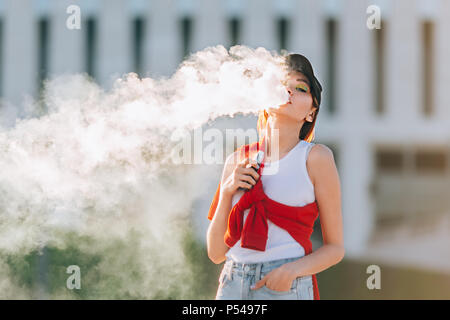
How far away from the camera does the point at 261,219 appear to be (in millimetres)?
2299

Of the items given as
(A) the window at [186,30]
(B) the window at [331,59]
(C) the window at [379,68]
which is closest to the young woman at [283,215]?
(A) the window at [186,30]

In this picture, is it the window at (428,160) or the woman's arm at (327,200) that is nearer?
the woman's arm at (327,200)

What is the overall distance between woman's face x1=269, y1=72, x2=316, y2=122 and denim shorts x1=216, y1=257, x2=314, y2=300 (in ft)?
2.28

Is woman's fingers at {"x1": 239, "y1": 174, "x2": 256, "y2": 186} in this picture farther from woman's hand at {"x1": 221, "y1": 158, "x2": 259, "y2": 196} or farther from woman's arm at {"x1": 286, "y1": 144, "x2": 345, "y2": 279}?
woman's arm at {"x1": 286, "y1": 144, "x2": 345, "y2": 279}

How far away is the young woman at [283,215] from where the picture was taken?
2299 mm

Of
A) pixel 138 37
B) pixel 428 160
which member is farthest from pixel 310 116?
pixel 428 160

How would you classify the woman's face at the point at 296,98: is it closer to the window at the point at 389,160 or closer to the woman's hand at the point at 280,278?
the woman's hand at the point at 280,278

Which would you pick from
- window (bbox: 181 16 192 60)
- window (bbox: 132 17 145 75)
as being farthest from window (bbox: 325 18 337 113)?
window (bbox: 132 17 145 75)

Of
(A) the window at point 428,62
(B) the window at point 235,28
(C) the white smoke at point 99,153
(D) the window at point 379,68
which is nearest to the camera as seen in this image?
(C) the white smoke at point 99,153

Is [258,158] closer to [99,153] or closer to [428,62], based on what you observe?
[99,153]

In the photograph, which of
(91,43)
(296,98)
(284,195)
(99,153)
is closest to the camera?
(284,195)

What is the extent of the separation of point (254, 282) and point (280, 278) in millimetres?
130
